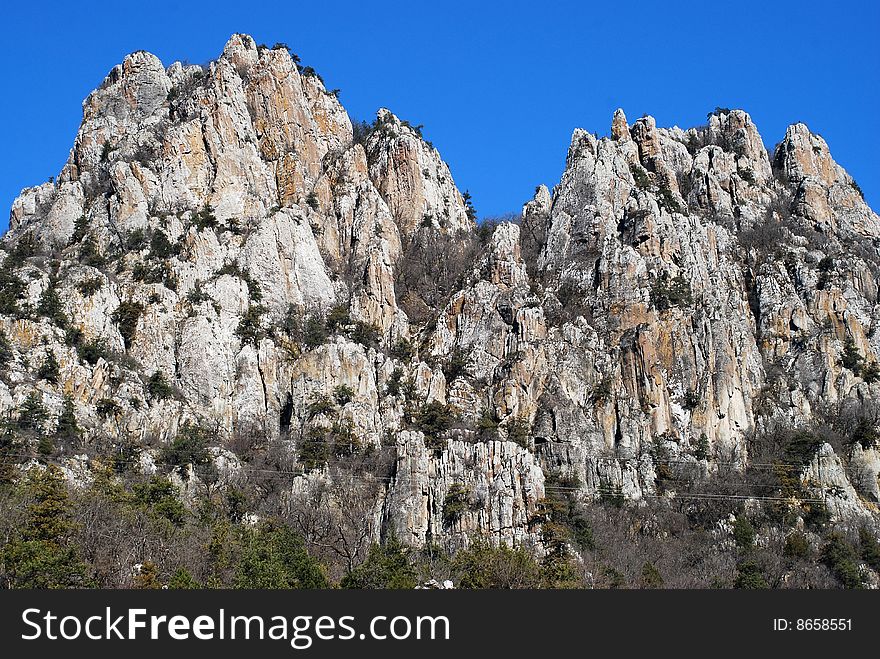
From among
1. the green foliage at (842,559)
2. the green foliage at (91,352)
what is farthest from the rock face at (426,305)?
the green foliage at (842,559)

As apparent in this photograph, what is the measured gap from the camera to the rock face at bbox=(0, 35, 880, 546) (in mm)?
69125

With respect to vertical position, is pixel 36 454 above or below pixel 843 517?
above

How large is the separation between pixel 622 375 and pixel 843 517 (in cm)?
1638

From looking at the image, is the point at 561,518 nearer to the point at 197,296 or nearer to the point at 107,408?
the point at 107,408

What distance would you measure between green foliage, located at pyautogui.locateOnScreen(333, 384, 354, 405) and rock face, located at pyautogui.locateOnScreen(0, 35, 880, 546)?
14 centimetres

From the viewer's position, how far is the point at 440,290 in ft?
288

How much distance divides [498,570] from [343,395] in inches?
1093

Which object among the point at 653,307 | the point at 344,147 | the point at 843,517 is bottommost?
the point at 843,517

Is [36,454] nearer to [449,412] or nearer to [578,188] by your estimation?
[449,412]

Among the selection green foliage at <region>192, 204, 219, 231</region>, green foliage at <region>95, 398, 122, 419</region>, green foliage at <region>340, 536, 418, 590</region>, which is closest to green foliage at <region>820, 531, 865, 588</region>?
green foliage at <region>340, 536, 418, 590</region>

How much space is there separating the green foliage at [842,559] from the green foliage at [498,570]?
21000 mm

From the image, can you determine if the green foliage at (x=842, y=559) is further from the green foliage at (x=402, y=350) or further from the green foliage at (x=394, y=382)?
the green foliage at (x=402, y=350)

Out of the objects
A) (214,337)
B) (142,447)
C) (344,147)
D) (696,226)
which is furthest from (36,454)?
(696,226)

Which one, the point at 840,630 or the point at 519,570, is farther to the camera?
the point at 519,570
